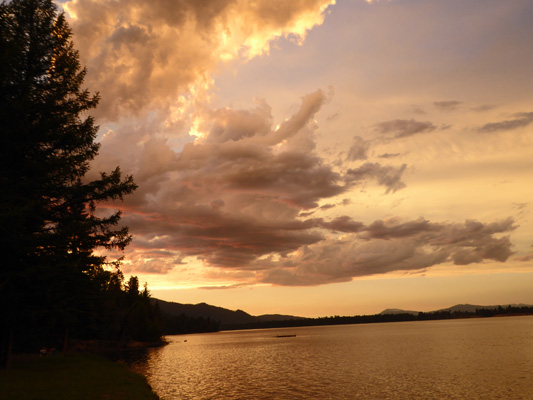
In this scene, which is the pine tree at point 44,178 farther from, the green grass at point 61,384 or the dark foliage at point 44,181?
the green grass at point 61,384

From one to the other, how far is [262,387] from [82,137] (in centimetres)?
3614

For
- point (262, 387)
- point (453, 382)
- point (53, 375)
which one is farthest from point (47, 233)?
point (453, 382)

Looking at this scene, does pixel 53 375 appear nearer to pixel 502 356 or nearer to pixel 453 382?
pixel 453 382

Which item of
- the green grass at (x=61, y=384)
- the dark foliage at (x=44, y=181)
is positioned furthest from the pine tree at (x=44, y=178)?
the green grass at (x=61, y=384)

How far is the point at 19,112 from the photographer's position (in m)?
29.1

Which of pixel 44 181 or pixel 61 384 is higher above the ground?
pixel 44 181

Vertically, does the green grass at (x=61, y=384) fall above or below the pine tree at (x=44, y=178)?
below

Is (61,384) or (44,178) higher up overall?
(44,178)

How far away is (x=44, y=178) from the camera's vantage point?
92.8 feet

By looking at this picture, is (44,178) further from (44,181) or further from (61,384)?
(61,384)

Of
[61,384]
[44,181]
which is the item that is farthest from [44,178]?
[61,384]

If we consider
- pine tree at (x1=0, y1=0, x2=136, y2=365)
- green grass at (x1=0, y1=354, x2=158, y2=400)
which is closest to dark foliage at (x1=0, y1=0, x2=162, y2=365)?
pine tree at (x1=0, y1=0, x2=136, y2=365)

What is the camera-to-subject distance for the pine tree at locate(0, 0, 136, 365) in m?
27.5

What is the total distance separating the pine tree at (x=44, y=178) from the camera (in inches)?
1082
